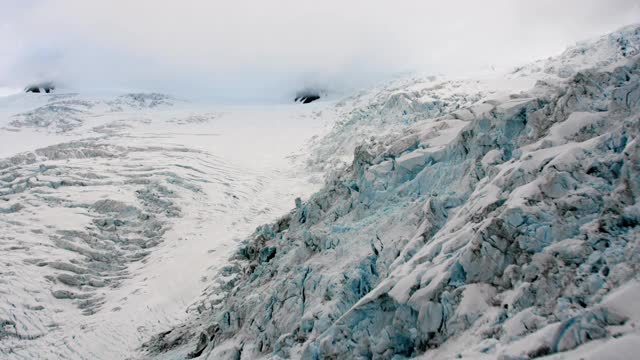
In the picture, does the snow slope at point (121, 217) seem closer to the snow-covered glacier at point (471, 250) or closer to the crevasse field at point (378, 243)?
the crevasse field at point (378, 243)

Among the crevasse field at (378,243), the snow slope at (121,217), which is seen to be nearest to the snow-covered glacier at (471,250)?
the crevasse field at (378,243)

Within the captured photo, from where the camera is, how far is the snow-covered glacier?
10234 millimetres

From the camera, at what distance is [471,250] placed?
12.4 m

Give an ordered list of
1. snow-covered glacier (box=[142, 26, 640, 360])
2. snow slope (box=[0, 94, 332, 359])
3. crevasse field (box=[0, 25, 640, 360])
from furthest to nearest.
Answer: snow slope (box=[0, 94, 332, 359]) → crevasse field (box=[0, 25, 640, 360]) → snow-covered glacier (box=[142, 26, 640, 360])

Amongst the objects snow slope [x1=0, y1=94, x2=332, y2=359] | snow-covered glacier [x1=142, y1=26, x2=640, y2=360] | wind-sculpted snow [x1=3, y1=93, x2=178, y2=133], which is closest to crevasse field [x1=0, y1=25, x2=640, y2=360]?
snow-covered glacier [x1=142, y1=26, x2=640, y2=360]

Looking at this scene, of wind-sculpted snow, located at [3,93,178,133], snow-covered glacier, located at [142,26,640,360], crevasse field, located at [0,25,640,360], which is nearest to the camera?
snow-covered glacier, located at [142,26,640,360]

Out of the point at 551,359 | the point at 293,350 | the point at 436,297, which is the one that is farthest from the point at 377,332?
the point at 551,359

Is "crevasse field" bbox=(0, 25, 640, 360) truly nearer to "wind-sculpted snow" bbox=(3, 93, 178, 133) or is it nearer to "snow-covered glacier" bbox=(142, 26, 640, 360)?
"snow-covered glacier" bbox=(142, 26, 640, 360)

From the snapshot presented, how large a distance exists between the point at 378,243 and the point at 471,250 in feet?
17.3

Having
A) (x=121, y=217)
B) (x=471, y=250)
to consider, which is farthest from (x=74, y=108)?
(x=471, y=250)

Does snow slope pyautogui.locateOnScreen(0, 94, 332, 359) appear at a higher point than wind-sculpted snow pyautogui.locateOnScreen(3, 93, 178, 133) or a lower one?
lower

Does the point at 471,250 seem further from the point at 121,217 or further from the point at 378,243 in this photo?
the point at 121,217

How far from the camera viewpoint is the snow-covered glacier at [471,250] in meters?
10.2

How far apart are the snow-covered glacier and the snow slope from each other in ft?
20.9
